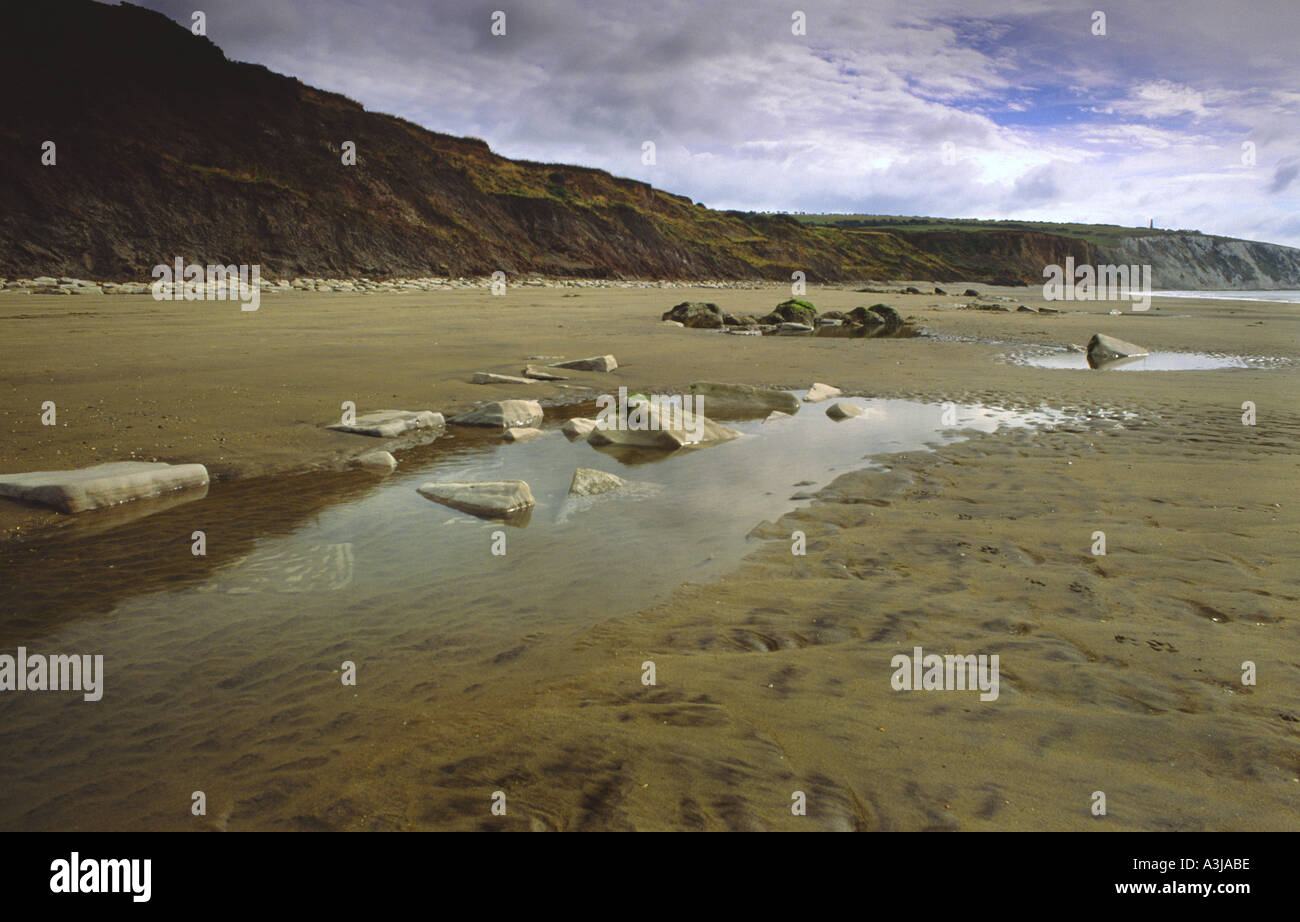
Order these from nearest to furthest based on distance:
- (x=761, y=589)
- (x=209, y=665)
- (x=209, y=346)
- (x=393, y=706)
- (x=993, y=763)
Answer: (x=993, y=763) → (x=393, y=706) → (x=209, y=665) → (x=761, y=589) → (x=209, y=346)

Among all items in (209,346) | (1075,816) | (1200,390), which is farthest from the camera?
(209,346)

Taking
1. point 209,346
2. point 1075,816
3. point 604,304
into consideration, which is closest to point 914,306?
point 604,304

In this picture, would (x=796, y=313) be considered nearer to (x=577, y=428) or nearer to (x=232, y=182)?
(x=577, y=428)

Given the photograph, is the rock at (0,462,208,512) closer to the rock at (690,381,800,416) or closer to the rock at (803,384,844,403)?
the rock at (690,381,800,416)

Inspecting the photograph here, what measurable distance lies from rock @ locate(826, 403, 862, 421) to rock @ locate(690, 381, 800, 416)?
0.47 m

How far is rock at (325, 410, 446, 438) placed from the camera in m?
7.17

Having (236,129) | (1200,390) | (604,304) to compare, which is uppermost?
(236,129)

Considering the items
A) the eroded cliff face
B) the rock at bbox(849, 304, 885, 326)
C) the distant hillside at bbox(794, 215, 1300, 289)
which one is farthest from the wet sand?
the eroded cliff face

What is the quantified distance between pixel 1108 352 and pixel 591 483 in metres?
13.2

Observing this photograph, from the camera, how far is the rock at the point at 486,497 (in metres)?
5.10

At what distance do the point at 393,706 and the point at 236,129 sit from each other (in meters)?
46.9

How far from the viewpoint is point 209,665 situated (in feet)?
9.95

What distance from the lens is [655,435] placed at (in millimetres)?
7145
